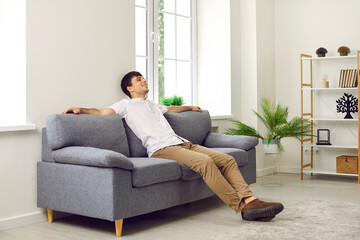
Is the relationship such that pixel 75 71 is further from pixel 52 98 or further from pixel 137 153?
pixel 137 153

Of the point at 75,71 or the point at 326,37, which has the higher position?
the point at 326,37

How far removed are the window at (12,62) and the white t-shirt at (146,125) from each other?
2.47ft

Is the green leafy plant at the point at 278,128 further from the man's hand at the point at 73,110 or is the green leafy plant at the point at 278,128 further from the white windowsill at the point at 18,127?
the white windowsill at the point at 18,127

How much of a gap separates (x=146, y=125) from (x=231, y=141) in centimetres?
98

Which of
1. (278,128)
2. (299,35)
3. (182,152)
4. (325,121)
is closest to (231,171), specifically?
(182,152)

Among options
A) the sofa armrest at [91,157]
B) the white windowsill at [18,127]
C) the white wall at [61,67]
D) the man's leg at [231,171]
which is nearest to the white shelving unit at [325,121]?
the man's leg at [231,171]

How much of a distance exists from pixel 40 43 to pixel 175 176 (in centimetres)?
146

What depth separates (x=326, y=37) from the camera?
5969 millimetres

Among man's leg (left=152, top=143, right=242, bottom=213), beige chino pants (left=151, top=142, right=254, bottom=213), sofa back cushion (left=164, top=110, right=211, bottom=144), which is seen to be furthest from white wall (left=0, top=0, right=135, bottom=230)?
man's leg (left=152, top=143, right=242, bottom=213)

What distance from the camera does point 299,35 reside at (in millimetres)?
6176

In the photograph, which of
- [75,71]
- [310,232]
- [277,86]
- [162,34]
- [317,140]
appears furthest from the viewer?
[277,86]

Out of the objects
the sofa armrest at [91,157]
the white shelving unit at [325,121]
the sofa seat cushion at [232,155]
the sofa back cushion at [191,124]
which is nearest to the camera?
the sofa armrest at [91,157]

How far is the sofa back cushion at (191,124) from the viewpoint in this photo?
450cm

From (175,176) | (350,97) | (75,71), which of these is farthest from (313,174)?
(75,71)
